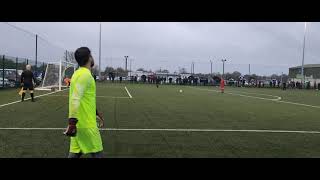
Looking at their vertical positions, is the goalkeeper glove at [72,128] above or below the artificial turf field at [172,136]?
above

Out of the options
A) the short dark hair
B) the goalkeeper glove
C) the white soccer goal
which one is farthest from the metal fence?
the goalkeeper glove

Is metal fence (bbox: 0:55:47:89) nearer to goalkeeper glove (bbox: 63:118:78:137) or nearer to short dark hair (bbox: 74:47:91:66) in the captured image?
short dark hair (bbox: 74:47:91:66)

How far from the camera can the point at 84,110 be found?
5.88m

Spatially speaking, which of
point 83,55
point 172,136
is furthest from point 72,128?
point 172,136

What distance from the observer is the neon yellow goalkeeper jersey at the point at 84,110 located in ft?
19.0

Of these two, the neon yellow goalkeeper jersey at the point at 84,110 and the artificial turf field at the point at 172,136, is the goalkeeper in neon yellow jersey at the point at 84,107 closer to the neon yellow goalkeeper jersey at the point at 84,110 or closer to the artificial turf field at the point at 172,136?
the neon yellow goalkeeper jersey at the point at 84,110

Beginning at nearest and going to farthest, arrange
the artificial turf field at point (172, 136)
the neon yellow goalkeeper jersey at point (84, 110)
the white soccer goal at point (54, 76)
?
the neon yellow goalkeeper jersey at point (84, 110) → the artificial turf field at point (172, 136) → the white soccer goal at point (54, 76)

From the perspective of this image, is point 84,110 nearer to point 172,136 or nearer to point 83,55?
point 83,55

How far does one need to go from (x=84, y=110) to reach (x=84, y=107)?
36 mm

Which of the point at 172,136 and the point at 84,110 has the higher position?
the point at 84,110

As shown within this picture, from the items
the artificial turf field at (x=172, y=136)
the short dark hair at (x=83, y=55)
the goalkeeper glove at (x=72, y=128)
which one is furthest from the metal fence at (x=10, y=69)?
the goalkeeper glove at (x=72, y=128)

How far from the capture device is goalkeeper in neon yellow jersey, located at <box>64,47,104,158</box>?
228 inches
